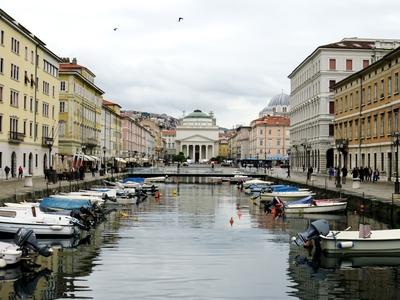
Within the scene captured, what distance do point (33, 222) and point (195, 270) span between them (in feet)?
35.7

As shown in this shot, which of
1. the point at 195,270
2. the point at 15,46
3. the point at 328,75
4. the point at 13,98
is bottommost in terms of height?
the point at 195,270

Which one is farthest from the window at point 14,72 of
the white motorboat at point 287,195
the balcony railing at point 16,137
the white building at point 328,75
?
the white building at point 328,75

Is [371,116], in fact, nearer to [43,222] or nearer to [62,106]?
[62,106]

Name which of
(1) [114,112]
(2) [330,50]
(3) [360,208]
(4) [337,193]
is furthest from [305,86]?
(3) [360,208]

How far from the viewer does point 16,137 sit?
68.3 meters

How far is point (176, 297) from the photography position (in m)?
19.3

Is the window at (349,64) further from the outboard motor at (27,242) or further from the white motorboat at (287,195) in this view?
the outboard motor at (27,242)

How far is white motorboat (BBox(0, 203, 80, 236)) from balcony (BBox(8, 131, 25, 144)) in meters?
36.5

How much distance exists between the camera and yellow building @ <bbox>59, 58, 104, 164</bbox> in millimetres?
95375

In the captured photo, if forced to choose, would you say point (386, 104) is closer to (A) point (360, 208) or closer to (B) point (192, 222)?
(A) point (360, 208)

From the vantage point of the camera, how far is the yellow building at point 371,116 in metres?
62.3

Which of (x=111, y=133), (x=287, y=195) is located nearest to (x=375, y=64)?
(x=287, y=195)

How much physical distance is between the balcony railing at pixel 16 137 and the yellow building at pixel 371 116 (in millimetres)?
36259

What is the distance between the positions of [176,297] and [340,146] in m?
61.3
